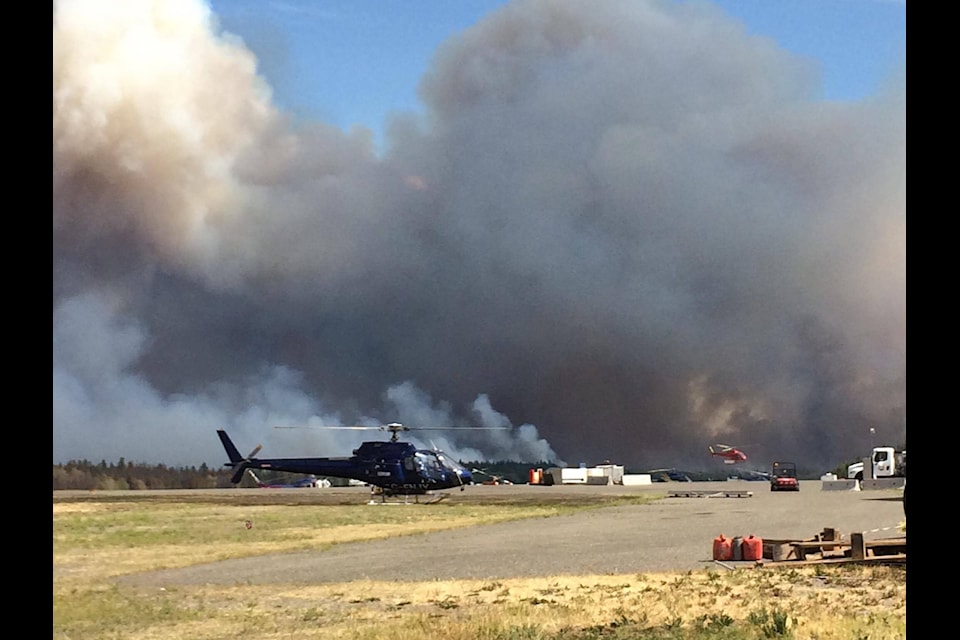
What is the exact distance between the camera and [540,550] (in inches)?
1794

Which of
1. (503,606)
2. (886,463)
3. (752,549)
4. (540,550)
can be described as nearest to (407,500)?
(540,550)

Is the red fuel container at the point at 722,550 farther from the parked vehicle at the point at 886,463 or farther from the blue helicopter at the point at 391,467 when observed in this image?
the parked vehicle at the point at 886,463

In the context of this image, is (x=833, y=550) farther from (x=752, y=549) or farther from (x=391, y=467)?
(x=391, y=467)

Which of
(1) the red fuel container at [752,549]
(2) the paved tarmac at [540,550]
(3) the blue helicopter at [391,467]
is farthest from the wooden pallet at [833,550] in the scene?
(3) the blue helicopter at [391,467]

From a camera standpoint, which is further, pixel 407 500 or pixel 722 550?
pixel 407 500

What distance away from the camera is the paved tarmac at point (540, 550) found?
3744cm

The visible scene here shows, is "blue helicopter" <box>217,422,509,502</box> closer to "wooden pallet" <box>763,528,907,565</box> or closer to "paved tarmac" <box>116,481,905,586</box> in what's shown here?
"paved tarmac" <box>116,481,905,586</box>

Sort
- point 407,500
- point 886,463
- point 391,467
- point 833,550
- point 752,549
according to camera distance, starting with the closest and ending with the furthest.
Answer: point 752,549
point 833,550
point 391,467
point 407,500
point 886,463

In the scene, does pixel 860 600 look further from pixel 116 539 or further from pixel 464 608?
pixel 116 539

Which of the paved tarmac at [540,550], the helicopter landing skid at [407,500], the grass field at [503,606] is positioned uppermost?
the grass field at [503,606]

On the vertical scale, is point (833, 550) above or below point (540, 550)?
above

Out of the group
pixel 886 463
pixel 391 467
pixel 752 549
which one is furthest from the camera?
pixel 886 463
